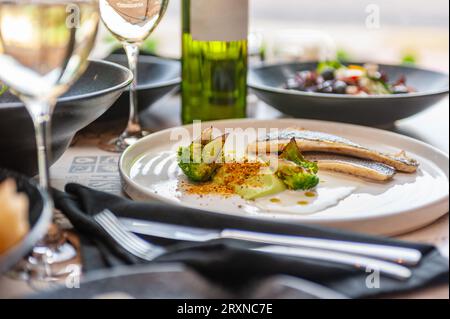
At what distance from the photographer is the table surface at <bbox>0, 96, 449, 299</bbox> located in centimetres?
70

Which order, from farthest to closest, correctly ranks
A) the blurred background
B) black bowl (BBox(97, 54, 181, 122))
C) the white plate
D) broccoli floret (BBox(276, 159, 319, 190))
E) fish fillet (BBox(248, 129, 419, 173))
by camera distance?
the blurred background → black bowl (BBox(97, 54, 181, 122)) → fish fillet (BBox(248, 129, 419, 173)) → broccoli floret (BBox(276, 159, 319, 190)) → the white plate

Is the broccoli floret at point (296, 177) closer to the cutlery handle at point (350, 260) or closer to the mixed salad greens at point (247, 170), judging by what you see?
the mixed salad greens at point (247, 170)

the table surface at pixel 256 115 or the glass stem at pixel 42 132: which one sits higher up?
the glass stem at pixel 42 132

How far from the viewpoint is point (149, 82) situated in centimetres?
154

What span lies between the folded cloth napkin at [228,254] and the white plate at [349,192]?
0.05m

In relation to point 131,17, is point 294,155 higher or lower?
lower

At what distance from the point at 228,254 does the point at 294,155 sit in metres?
0.36

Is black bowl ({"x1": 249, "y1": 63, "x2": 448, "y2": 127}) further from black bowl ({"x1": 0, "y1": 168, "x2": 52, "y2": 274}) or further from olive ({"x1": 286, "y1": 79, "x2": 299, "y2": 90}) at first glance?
black bowl ({"x1": 0, "y1": 168, "x2": 52, "y2": 274})

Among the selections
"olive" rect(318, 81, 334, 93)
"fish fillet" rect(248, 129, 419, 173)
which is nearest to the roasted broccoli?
"fish fillet" rect(248, 129, 419, 173)

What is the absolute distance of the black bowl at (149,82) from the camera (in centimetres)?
135

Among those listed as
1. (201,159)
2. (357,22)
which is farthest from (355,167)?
(357,22)

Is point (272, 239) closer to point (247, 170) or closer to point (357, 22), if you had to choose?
point (247, 170)

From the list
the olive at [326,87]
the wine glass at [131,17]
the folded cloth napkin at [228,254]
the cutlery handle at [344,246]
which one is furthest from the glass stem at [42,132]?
the olive at [326,87]

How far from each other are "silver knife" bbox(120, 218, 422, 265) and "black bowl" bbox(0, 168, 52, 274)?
0.49 ft
